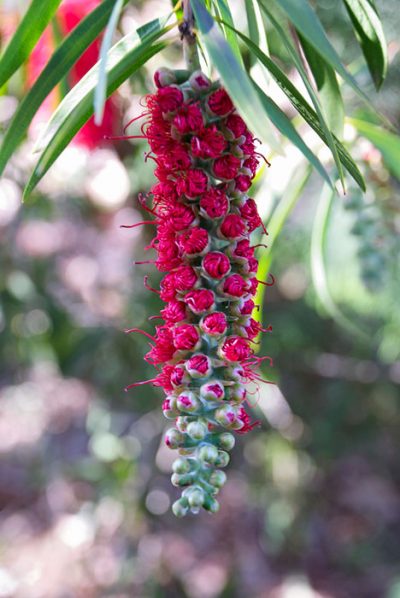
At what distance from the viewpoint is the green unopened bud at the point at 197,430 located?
0.44 m

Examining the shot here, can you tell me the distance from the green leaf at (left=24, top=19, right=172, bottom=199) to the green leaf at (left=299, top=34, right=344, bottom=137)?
14 centimetres

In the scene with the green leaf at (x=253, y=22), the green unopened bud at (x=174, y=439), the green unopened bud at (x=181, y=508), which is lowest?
the green unopened bud at (x=181, y=508)

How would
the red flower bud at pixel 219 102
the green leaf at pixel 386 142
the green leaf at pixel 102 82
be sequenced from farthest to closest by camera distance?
the green leaf at pixel 386 142, the red flower bud at pixel 219 102, the green leaf at pixel 102 82

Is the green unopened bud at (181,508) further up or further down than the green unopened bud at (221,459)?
further down

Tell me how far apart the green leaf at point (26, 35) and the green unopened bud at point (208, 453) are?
277 mm

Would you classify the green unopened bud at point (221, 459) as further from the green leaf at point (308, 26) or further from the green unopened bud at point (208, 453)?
the green leaf at point (308, 26)

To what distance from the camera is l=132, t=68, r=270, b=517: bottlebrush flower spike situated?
432mm

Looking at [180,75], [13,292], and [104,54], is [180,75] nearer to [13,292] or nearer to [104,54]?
[104,54]

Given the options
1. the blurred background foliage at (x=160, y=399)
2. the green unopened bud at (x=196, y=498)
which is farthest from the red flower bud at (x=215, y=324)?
the blurred background foliage at (x=160, y=399)

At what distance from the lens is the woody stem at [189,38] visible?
0.44m

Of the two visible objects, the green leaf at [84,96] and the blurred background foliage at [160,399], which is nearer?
the green leaf at [84,96]

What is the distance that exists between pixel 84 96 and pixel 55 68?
0.12ft

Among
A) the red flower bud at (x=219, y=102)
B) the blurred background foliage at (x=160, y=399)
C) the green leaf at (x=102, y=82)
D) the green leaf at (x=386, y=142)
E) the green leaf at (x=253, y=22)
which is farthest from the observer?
the blurred background foliage at (x=160, y=399)

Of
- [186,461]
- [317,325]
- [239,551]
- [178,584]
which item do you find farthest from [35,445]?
[186,461]
